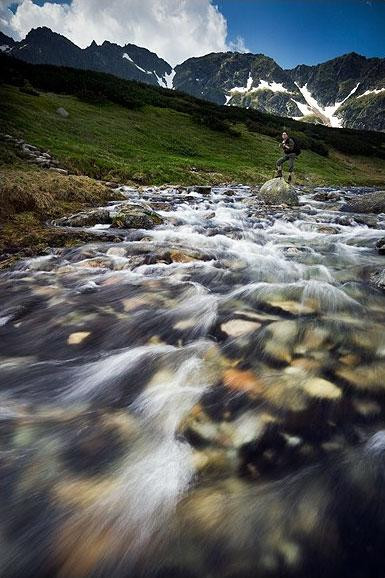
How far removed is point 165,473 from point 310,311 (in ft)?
10.1

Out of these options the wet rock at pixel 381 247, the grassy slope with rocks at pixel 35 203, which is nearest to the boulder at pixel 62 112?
the grassy slope with rocks at pixel 35 203

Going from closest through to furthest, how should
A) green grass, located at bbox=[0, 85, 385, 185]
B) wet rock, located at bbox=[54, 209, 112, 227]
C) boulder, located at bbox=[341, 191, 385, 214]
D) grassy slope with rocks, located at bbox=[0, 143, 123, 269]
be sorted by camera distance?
grassy slope with rocks, located at bbox=[0, 143, 123, 269] < wet rock, located at bbox=[54, 209, 112, 227] < boulder, located at bbox=[341, 191, 385, 214] < green grass, located at bbox=[0, 85, 385, 185]

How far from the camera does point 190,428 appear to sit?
2.81 metres

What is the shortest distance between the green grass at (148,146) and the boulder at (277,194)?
249 inches

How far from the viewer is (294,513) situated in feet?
7.03

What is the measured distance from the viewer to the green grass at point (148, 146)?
20469 millimetres

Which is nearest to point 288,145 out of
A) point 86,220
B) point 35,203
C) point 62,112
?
point 86,220

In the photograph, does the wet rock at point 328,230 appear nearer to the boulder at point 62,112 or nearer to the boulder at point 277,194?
the boulder at point 277,194

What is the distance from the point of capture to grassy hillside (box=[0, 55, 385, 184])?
71.9 ft

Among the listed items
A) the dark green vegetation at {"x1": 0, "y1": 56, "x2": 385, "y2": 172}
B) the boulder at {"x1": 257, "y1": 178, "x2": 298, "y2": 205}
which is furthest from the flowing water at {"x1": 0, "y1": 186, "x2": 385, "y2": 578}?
the dark green vegetation at {"x1": 0, "y1": 56, "x2": 385, "y2": 172}

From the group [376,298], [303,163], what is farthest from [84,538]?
[303,163]

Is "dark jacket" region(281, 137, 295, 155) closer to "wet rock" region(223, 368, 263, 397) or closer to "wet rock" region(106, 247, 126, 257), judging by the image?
"wet rock" region(106, 247, 126, 257)

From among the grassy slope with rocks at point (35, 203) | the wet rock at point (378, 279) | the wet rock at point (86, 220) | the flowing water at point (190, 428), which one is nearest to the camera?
the flowing water at point (190, 428)

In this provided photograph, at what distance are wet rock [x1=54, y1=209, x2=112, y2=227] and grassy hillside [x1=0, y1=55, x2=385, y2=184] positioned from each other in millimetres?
7812
